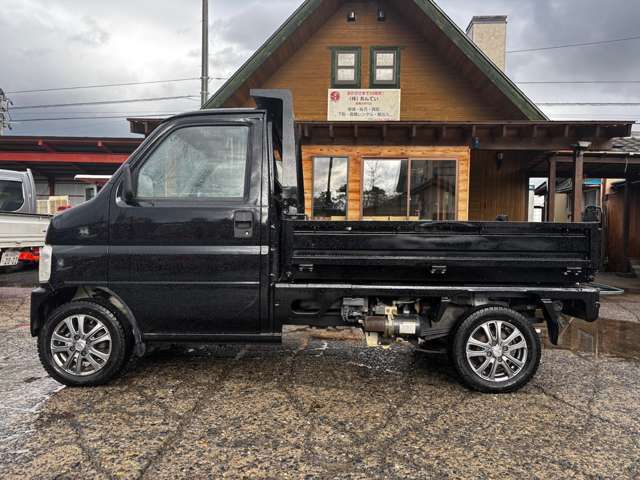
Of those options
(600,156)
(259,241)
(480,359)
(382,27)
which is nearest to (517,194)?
(600,156)

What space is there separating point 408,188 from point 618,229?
10.1 m

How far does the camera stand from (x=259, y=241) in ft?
11.5

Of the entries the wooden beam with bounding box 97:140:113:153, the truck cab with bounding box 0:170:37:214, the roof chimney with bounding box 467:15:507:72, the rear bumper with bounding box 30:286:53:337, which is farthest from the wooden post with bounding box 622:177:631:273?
the wooden beam with bounding box 97:140:113:153

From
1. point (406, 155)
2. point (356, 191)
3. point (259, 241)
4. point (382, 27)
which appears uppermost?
point (382, 27)

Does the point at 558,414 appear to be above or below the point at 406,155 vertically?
below

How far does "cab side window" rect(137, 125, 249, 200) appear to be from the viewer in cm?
357

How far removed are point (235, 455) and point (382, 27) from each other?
11.9m

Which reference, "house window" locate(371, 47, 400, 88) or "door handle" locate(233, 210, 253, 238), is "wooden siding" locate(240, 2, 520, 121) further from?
"door handle" locate(233, 210, 253, 238)

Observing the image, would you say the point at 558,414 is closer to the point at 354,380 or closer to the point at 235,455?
the point at 354,380

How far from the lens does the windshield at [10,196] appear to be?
32.8 ft

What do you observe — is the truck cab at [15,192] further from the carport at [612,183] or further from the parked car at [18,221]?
the carport at [612,183]

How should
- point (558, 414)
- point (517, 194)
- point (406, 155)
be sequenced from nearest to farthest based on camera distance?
point (558, 414), point (406, 155), point (517, 194)

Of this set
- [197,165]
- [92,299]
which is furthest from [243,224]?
[92,299]

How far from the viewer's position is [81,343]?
11.6ft
